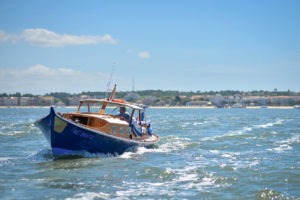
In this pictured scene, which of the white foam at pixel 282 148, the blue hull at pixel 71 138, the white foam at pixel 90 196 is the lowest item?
the white foam at pixel 90 196

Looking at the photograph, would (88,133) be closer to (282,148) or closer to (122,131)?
(122,131)

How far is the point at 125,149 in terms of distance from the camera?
2720 centimetres

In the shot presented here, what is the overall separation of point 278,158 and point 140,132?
29.2 feet

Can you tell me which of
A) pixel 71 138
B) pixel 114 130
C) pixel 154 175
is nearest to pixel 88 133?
pixel 71 138

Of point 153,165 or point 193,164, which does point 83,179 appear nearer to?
point 153,165

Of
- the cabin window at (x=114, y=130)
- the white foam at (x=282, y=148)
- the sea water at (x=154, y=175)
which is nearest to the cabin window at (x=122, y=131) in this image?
the cabin window at (x=114, y=130)

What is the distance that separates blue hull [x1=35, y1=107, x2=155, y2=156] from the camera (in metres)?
24.1

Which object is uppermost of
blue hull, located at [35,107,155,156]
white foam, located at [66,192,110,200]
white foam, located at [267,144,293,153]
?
blue hull, located at [35,107,155,156]

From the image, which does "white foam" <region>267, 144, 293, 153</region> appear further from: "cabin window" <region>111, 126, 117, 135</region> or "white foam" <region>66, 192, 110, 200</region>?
"white foam" <region>66, 192, 110, 200</region>

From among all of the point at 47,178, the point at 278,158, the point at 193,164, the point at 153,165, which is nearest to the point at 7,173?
the point at 47,178

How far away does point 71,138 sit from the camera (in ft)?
80.4

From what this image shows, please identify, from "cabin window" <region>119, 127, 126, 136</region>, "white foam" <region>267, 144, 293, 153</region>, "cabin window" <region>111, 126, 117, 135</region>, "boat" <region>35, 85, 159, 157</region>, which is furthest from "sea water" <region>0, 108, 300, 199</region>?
"cabin window" <region>111, 126, 117, 135</region>

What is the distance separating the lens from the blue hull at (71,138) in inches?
949

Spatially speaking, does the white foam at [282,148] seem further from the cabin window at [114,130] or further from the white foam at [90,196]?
the white foam at [90,196]
